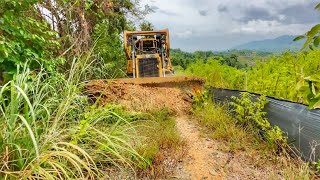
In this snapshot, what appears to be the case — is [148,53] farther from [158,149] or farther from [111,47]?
[158,149]

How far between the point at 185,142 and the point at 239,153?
2.58 feet

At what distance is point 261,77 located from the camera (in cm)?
621

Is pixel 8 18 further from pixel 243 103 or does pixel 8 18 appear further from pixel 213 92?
pixel 213 92

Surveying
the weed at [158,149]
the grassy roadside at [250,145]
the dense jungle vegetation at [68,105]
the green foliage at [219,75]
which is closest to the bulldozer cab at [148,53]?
the green foliage at [219,75]

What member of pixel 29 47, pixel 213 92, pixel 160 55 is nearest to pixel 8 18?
pixel 29 47

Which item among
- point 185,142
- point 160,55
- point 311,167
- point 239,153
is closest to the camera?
point 311,167

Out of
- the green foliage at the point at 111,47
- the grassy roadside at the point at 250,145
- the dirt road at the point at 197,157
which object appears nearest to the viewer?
the grassy roadside at the point at 250,145

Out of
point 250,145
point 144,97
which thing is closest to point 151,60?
point 144,97

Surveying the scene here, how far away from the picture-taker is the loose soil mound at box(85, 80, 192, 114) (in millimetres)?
6742

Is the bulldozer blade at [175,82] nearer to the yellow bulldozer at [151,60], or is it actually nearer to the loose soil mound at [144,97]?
the yellow bulldozer at [151,60]

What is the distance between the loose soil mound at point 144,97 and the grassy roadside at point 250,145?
1034 millimetres

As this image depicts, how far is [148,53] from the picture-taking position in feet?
34.6

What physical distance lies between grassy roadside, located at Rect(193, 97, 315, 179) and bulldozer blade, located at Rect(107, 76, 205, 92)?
1513mm

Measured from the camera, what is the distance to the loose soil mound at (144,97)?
22.1 feet
